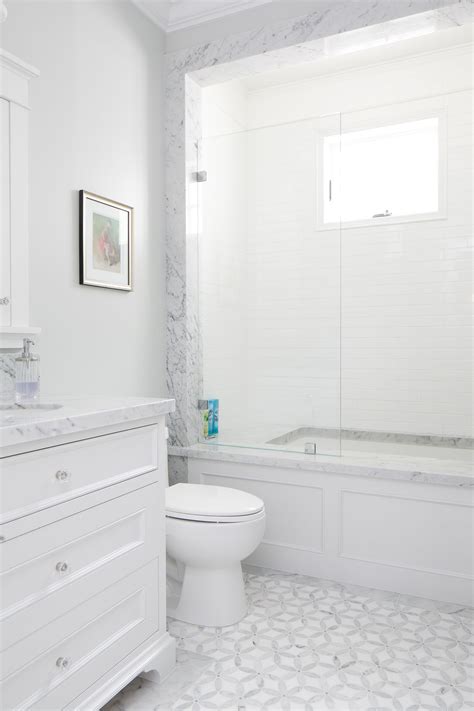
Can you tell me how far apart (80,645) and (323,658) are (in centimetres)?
88

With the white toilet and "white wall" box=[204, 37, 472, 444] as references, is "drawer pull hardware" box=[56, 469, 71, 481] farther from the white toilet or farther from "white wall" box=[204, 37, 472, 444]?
"white wall" box=[204, 37, 472, 444]

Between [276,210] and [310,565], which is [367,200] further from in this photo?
[310,565]

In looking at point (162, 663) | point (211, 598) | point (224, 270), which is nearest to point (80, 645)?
point (162, 663)

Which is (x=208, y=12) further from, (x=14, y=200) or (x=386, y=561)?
(x=386, y=561)

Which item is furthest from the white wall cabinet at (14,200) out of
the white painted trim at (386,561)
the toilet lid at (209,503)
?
the white painted trim at (386,561)

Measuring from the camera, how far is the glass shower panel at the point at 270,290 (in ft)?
8.79

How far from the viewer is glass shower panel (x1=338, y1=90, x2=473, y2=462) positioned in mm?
2955

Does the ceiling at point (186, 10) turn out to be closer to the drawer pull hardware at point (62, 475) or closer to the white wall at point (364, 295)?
the white wall at point (364, 295)

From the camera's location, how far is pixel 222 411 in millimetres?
2891

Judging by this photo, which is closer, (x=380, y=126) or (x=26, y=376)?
(x=26, y=376)

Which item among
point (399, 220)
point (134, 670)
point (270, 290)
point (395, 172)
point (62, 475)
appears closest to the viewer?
point (62, 475)

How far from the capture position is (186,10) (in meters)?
2.70

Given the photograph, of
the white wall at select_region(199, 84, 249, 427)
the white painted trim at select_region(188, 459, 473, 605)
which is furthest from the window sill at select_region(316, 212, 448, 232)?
the white painted trim at select_region(188, 459, 473, 605)

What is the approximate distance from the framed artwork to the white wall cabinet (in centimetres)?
36
